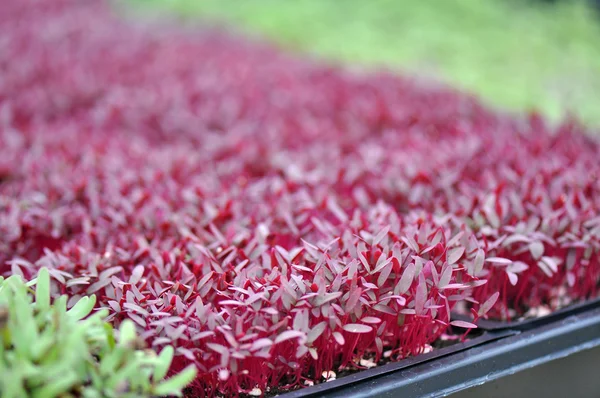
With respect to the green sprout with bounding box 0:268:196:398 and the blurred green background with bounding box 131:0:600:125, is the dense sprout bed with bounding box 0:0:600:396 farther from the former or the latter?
the blurred green background with bounding box 131:0:600:125

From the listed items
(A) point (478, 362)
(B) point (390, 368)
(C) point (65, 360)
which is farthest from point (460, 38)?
(C) point (65, 360)

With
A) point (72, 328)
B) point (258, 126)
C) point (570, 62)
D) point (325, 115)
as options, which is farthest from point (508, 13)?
point (72, 328)

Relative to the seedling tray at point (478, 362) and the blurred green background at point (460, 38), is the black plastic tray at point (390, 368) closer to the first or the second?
the seedling tray at point (478, 362)

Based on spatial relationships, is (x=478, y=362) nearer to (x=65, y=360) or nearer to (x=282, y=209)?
(x=282, y=209)

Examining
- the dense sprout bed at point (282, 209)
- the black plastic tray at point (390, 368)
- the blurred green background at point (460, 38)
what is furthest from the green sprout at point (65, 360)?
the blurred green background at point (460, 38)

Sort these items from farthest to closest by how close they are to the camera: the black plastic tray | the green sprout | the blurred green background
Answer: the blurred green background
the black plastic tray
the green sprout

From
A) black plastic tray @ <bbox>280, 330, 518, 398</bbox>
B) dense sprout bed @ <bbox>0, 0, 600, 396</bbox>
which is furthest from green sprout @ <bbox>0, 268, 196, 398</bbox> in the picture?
black plastic tray @ <bbox>280, 330, 518, 398</bbox>

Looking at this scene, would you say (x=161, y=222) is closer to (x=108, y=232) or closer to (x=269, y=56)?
(x=108, y=232)
